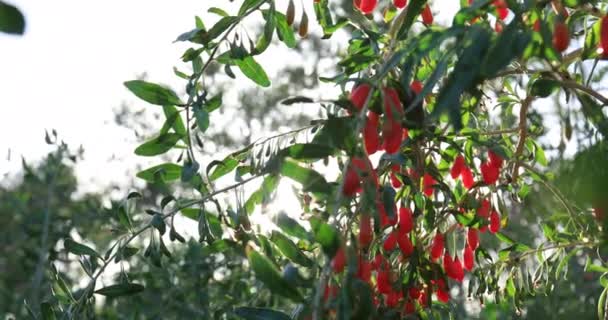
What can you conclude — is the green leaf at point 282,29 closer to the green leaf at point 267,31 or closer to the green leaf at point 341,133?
the green leaf at point 267,31

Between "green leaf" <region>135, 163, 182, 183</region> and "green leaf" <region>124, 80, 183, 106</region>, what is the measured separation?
0.49ft

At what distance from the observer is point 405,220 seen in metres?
1.47

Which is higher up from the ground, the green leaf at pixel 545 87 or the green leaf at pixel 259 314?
the green leaf at pixel 545 87

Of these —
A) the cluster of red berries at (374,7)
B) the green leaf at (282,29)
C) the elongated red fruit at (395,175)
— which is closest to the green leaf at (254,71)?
the green leaf at (282,29)

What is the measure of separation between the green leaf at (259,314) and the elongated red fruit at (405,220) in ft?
0.91

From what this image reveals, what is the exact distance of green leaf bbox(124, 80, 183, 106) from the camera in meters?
1.67

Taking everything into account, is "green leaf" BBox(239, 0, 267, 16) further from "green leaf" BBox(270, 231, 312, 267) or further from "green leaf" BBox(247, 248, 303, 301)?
"green leaf" BBox(247, 248, 303, 301)

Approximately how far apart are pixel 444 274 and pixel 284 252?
0.34 meters

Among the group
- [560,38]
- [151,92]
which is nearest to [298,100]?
[560,38]

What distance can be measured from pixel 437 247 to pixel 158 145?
1.95 ft

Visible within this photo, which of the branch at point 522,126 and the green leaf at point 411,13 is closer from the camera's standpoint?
the green leaf at point 411,13

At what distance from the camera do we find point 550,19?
4.07 ft

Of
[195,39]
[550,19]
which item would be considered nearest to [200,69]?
[195,39]

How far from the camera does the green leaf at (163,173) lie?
5.75 feet
